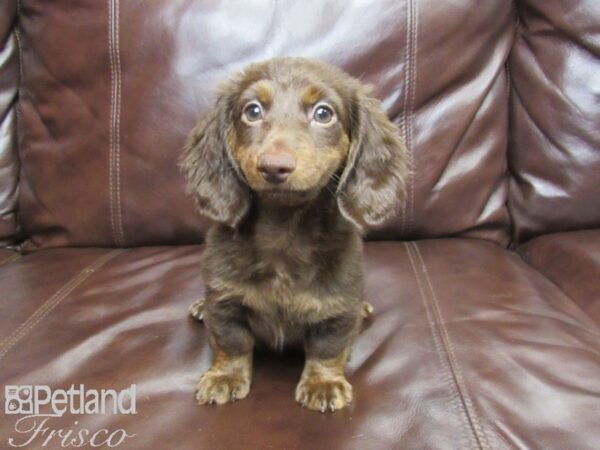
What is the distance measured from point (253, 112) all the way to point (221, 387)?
62cm

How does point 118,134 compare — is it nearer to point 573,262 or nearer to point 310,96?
point 310,96

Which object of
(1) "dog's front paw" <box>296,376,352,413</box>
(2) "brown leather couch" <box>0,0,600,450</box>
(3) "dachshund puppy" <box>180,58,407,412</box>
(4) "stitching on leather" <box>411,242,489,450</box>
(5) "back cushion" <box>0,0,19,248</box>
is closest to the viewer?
(4) "stitching on leather" <box>411,242,489,450</box>

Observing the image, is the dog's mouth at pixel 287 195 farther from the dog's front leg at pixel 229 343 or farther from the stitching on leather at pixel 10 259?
the stitching on leather at pixel 10 259

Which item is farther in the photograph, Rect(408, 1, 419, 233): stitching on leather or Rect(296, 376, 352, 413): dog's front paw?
Rect(408, 1, 419, 233): stitching on leather

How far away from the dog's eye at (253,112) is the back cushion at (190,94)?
2.13 feet

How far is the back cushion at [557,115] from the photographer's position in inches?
77.5

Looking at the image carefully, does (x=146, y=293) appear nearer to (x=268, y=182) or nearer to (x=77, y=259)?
(x=77, y=259)

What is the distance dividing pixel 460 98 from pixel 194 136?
39.7 inches

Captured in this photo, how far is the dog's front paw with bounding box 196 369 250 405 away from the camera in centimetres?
122

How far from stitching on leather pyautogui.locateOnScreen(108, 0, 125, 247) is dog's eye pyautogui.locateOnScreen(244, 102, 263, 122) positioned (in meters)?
0.80

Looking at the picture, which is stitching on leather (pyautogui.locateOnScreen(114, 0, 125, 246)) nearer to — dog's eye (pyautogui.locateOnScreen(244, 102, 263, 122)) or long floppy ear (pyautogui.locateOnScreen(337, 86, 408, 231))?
dog's eye (pyautogui.locateOnScreen(244, 102, 263, 122))

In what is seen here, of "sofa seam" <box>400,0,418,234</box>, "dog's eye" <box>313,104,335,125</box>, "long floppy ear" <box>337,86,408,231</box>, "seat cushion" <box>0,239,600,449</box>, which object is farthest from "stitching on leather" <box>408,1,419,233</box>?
"dog's eye" <box>313,104,335,125</box>

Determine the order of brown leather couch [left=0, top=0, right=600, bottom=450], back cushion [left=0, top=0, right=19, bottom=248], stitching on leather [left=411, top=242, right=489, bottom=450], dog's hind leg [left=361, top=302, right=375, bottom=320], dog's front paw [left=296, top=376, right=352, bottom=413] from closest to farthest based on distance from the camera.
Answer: stitching on leather [left=411, top=242, right=489, bottom=450] < dog's front paw [left=296, top=376, right=352, bottom=413] < dog's hind leg [left=361, top=302, right=375, bottom=320] < brown leather couch [left=0, top=0, right=600, bottom=450] < back cushion [left=0, top=0, right=19, bottom=248]

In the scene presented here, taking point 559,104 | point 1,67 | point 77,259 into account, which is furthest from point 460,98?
point 1,67
